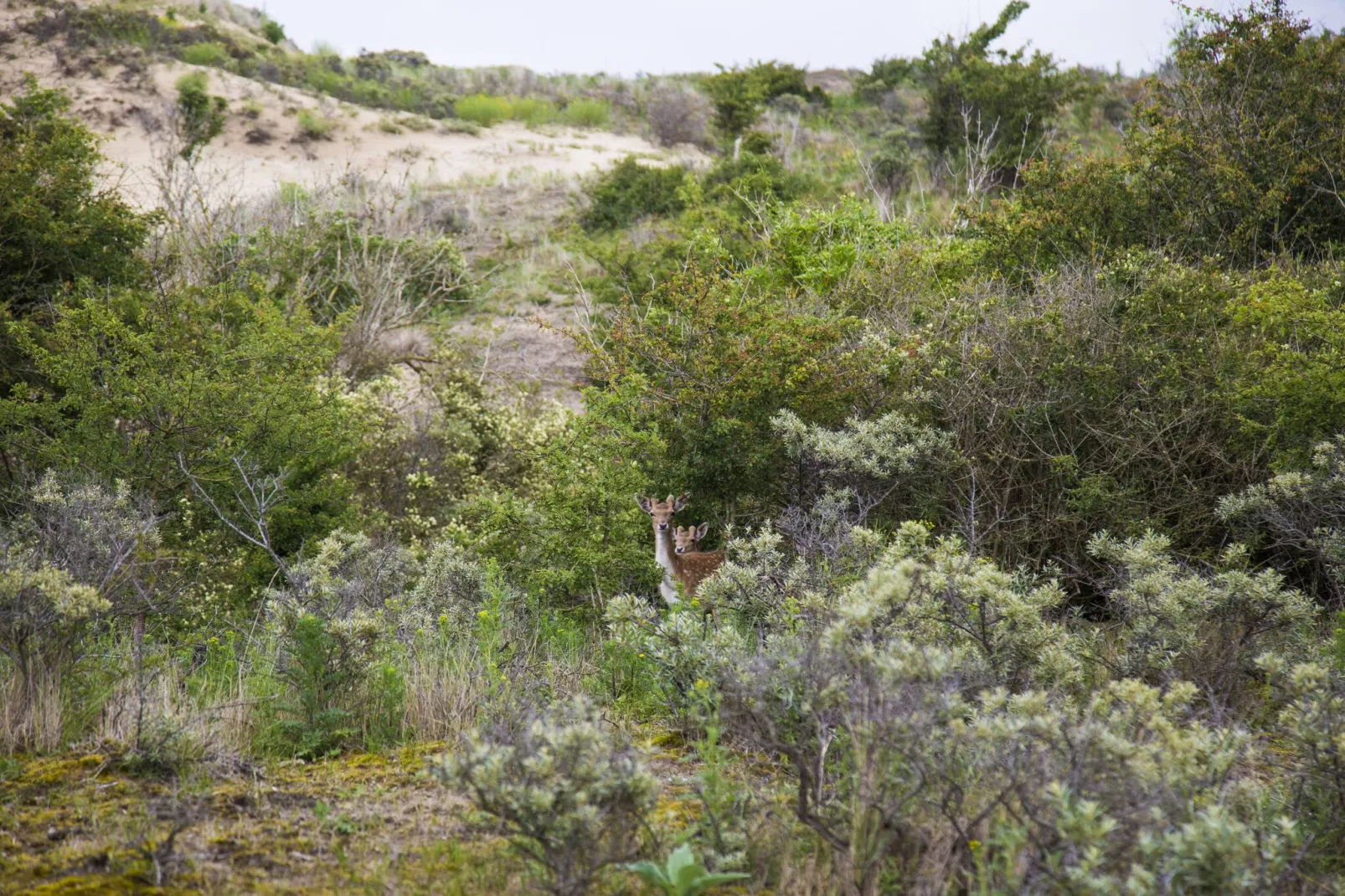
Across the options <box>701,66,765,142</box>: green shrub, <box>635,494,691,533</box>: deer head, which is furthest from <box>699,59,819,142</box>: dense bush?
<box>635,494,691,533</box>: deer head

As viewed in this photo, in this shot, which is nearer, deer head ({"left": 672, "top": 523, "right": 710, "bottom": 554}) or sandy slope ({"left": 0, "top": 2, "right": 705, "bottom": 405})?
deer head ({"left": 672, "top": 523, "right": 710, "bottom": 554})

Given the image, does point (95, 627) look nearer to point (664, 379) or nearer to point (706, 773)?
point (706, 773)

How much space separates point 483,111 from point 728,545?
83.2ft

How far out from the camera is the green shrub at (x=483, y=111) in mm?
27297

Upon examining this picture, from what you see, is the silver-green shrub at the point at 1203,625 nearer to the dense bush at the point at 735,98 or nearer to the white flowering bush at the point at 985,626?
the white flowering bush at the point at 985,626

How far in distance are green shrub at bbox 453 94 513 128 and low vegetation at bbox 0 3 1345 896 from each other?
45.9 feet

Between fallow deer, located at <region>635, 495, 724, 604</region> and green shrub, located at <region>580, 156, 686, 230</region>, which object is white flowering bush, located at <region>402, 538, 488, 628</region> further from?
green shrub, located at <region>580, 156, 686, 230</region>

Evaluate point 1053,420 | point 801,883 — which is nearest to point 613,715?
point 801,883

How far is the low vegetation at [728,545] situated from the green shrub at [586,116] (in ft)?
50.0

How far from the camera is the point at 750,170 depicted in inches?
632

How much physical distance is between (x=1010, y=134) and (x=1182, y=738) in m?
15.3

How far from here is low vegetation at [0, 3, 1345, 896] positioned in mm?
2689

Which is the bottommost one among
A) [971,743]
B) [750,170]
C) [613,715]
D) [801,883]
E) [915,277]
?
[613,715]

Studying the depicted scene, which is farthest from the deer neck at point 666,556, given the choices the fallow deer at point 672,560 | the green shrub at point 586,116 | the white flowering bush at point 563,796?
the green shrub at point 586,116
